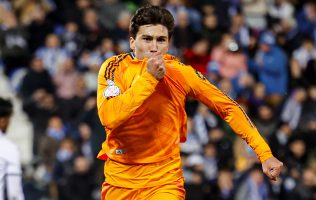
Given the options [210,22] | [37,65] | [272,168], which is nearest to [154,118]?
[272,168]

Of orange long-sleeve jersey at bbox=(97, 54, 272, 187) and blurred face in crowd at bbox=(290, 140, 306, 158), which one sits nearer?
orange long-sleeve jersey at bbox=(97, 54, 272, 187)

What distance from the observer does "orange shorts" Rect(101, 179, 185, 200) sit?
6879mm

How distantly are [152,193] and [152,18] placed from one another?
1343mm

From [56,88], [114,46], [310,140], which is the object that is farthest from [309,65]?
[56,88]

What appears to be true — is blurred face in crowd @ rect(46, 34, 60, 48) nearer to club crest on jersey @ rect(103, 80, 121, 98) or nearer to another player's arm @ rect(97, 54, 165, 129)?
club crest on jersey @ rect(103, 80, 121, 98)

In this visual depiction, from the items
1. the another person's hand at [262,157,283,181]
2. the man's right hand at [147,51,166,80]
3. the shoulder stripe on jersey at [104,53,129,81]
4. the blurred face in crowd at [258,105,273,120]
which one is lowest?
the blurred face in crowd at [258,105,273,120]

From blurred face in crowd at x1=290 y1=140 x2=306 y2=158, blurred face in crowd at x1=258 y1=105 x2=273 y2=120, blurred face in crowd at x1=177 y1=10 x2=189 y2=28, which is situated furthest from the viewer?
blurred face in crowd at x1=177 y1=10 x2=189 y2=28

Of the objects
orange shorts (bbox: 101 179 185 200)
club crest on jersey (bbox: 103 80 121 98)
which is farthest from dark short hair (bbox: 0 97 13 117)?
club crest on jersey (bbox: 103 80 121 98)

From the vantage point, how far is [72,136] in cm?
1531

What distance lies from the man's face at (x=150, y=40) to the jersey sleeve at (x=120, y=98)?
13.6 inches

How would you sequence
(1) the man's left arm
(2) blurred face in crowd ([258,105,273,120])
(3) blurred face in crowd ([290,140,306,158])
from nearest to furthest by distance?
(1) the man's left arm → (3) blurred face in crowd ([290,140,306,158]) → (2) blurred face in crowd ([258,105,273,120])

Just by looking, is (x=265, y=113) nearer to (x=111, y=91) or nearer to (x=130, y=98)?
(x=111, y=91)

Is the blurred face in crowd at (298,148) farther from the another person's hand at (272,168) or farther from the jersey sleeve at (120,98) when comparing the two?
the jersey sleeve at (120,98)

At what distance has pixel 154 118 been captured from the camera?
273 inches
